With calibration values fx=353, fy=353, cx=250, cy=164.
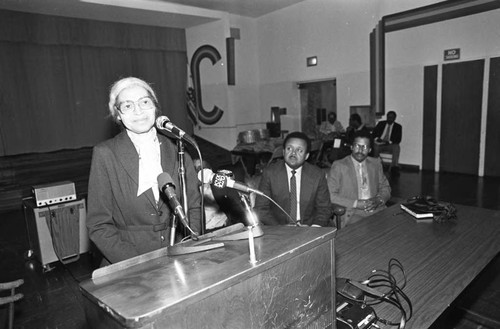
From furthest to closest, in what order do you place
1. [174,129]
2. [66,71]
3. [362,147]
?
[66,71] → [362,147] → [174,129]

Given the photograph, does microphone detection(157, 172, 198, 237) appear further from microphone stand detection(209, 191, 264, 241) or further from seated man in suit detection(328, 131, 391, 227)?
seated man in suit detection(328, 131, 391, 227)

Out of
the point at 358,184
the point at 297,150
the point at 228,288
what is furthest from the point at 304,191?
the point at 228,288

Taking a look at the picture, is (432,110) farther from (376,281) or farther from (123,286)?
(123,286)

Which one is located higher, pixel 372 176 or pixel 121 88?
pixel 121 88

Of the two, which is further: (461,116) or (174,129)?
(461,116)

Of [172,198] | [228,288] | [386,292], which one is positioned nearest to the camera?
[228,288]

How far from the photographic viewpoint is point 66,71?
8.97 metres

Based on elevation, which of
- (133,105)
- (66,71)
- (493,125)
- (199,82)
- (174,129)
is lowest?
(493,125)

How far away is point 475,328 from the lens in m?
2.33

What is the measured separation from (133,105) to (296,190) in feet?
5.04

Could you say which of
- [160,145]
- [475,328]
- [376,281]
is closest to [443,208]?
[475,328]

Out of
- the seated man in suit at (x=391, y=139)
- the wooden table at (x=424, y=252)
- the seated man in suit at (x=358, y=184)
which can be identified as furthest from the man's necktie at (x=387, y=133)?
the wooden table at (x=424, y=252)

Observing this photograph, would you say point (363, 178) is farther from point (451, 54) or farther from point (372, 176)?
point (451, 54)

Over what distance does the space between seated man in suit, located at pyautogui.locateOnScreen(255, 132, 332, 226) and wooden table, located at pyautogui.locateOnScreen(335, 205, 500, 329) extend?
1.39 feet
